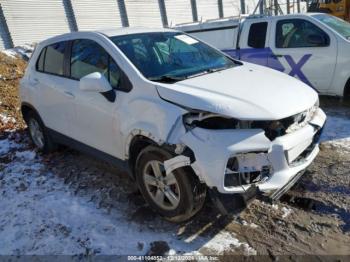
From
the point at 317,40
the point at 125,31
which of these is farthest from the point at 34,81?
the point at 317,40

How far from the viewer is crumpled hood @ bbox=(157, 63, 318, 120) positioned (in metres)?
2.78

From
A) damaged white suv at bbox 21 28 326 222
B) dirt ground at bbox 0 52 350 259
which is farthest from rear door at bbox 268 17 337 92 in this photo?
damaged white suv at bbox 21 28 326 222

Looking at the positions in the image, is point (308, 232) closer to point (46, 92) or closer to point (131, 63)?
point (131, 63)

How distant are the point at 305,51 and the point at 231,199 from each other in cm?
427

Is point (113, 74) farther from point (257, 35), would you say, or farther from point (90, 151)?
point (257, 35)

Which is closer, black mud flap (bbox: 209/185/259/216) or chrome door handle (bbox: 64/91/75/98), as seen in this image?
black mud flap (bbox: 209/185/259/216)

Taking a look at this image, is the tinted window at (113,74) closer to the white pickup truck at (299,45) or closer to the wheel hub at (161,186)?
the wheel hub at (161,186)

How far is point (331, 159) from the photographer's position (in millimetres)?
4277

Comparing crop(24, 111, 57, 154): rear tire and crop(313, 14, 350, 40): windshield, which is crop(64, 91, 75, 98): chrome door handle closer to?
crop(24, 111, 57, 154): rear tire

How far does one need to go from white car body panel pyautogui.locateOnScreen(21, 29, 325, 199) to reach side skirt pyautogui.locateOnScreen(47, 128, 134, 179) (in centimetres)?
7

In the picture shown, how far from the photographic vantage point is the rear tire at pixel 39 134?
4.98m

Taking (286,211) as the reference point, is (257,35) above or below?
above

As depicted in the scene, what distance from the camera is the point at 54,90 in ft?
14.3

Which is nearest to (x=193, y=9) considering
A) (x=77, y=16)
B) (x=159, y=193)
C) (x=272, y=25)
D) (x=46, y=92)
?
(x=77, y=16)
